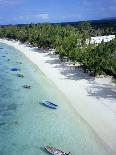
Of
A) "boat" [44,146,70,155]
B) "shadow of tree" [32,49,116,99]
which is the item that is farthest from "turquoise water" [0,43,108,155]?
"shadow of tree" [32,49,116,99]

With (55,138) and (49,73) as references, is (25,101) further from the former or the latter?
(49,73)

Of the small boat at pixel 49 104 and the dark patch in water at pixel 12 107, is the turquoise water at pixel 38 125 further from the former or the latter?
the small boat at pixel 49 104

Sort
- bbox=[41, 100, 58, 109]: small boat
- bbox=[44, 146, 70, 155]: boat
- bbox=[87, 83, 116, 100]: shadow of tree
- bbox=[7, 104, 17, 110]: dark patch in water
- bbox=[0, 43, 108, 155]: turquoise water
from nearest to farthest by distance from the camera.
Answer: bbox=[44, 146, 70, 155]: boat, bbox=[0, 43, 108, 155]: turquoise water, bbox=[41, 100, 58, 109]: small boat, bbox=[7, 104, 17, 110]: dark patch in water, bbox=[87, 83, 116, 100]: shadow of tree

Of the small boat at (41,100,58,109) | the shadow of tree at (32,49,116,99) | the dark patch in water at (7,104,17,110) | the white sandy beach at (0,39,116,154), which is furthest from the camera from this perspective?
the shadow of tree at (32,49,116,99)

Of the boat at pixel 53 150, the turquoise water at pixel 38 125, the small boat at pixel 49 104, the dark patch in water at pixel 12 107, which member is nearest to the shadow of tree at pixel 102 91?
the turquoise water at pixel 38 125

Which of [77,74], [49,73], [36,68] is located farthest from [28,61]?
[77,74]

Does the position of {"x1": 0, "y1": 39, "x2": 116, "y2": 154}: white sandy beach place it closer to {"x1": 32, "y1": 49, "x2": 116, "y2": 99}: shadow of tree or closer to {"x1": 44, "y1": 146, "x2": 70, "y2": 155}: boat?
{"x1": 32, "y1": 49, "x2": 116, "y2": 99}: shadow of tree
